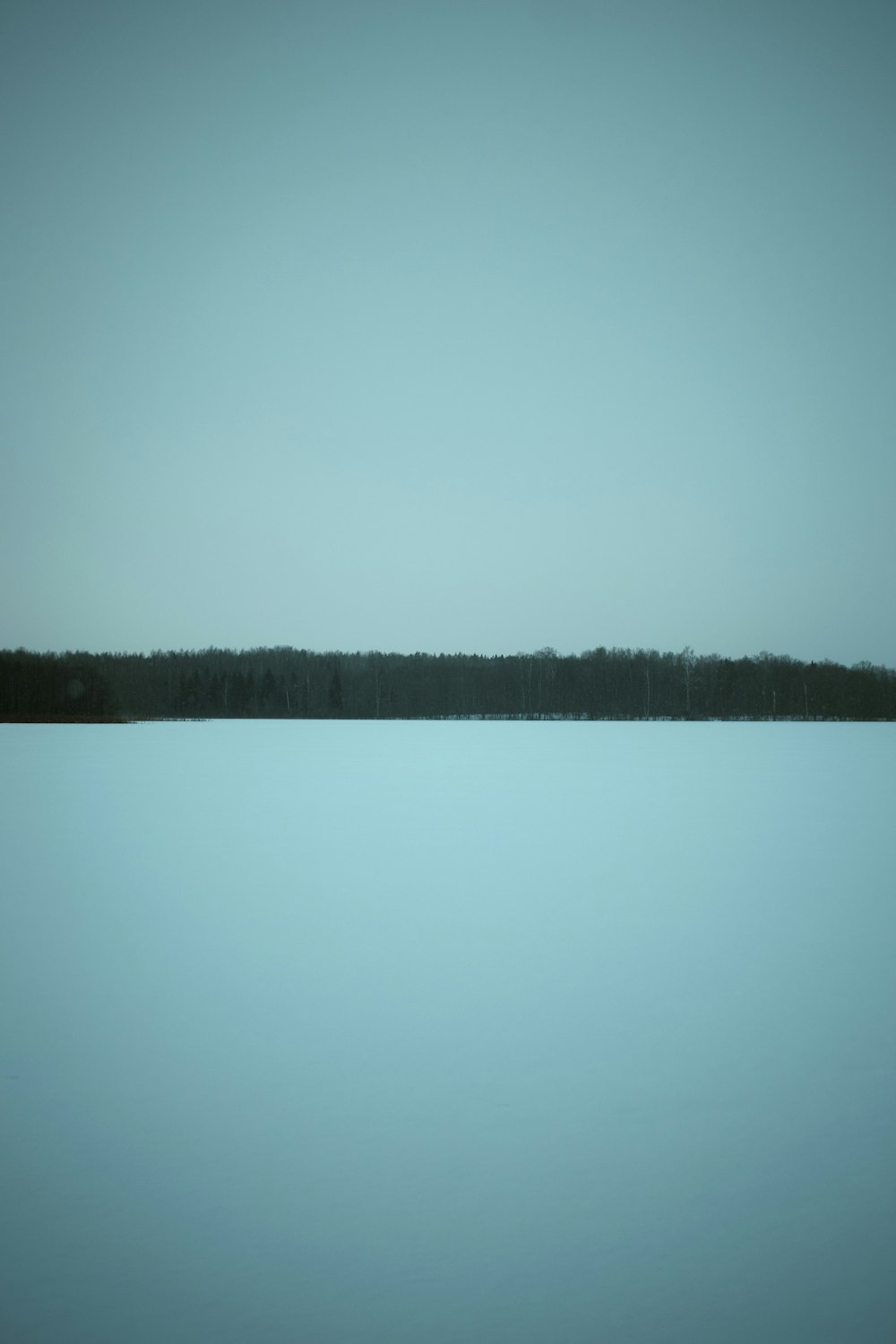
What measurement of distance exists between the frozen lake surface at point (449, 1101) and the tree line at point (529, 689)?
223 feet

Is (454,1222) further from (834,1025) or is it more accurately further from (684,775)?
(684,775)

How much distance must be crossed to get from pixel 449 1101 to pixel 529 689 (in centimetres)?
8311

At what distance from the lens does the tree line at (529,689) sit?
7881cm

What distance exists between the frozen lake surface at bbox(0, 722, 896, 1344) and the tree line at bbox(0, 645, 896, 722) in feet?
223

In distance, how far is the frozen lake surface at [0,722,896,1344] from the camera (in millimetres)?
2119

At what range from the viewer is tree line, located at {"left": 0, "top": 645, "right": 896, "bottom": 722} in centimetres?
7881

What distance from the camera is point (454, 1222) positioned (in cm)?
241

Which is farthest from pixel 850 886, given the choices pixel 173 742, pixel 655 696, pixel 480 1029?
pixel 655 696

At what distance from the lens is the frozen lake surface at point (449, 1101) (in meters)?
2.12

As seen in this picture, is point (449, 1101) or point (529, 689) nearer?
point (449, 1101)

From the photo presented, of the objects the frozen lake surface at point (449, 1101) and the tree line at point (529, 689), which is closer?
the frozen lake surface at point (449, 1101)

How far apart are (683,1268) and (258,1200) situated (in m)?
1.03

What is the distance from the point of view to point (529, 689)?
86.0 metres

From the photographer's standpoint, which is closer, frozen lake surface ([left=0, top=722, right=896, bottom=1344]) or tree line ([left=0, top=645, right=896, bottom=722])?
frozen lake surface ([left=0, top=722, right=896, bottom=1344])
